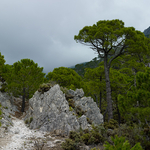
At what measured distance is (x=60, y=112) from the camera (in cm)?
1070

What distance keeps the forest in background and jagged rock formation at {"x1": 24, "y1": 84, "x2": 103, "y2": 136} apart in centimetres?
195

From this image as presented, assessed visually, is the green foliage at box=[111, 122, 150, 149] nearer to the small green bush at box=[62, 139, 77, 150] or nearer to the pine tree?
the small green bush at box=[62, 139, 77, 150]

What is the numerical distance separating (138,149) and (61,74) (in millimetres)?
18690

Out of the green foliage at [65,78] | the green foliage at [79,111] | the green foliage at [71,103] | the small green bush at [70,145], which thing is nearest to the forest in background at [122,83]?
the green foliage at [65,78]

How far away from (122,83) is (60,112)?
1076cm

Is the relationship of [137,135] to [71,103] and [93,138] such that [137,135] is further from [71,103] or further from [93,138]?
[71,103]

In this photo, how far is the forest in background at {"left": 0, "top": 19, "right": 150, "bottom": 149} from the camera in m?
7.22

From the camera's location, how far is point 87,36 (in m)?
15.4

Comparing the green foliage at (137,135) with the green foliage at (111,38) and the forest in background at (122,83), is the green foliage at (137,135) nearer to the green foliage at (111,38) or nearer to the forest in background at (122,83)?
the forest in background at (122,83)

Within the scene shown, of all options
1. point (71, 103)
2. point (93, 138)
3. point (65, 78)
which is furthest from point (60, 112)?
point (65, 78)

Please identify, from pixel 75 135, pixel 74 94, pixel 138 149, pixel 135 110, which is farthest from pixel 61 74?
pixel 138 149

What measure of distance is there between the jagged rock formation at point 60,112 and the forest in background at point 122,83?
1.95 metres

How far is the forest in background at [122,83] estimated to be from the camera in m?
7.22

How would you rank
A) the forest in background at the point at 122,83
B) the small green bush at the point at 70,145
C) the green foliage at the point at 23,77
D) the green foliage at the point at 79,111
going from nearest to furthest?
the small green bush at the point at 70,145
the forest in background at the point at 122,83
the green foliage at the point at 79,111
the green foliage at the point at 23,77
